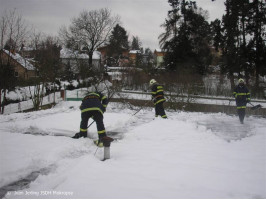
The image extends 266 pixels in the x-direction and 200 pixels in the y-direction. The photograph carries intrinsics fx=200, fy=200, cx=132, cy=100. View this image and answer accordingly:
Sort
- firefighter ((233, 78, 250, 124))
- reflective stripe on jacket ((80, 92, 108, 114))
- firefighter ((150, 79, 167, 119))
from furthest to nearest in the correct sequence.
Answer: firefighter ((150, 79, 167, 119)) < firefighter ((233, 78, 250, 124)) < reflective stripe on jacket ((80, 92, 108, 114))

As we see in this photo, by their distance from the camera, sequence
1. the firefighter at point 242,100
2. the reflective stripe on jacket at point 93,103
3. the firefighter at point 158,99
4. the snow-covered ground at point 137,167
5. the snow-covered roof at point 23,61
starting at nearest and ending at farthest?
the snow-covered ground at point 137,167 → the reflective stripe on jacket at point 93,103 → the firefighter at point 242,100 → the firefighter at point 158,99 → the snow-covered roof at point 23,61

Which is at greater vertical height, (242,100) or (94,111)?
(242,100)

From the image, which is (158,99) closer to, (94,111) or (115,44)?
(94,111)

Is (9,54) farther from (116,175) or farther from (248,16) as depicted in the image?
(248,16)

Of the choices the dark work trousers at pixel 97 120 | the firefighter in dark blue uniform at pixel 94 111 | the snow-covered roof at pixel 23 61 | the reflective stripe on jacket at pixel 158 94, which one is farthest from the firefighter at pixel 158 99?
the snow-covered roof at pixel 23 61

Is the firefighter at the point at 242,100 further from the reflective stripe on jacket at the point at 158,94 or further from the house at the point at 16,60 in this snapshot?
the house at the point at 16,60

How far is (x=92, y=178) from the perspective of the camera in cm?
299

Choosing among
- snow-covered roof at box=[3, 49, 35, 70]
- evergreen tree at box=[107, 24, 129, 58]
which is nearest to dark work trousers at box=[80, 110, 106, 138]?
snow-covered roof at box=[3, 49, 35, 70]

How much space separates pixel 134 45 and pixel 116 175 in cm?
7857

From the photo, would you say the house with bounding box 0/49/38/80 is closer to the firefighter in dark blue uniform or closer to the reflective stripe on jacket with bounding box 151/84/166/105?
the reflective stripe on jacket with bounding box 151/84/166/105

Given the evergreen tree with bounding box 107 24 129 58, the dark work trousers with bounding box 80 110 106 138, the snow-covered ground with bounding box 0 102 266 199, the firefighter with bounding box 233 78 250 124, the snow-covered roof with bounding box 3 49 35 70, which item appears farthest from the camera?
the evergreen tree with bounding box 107 24 129 58

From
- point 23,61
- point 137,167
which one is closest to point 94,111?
point 137,167

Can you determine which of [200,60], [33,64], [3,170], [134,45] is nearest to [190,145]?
[3,170]

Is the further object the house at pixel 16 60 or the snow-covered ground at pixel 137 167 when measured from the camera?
the house at pixel 16 60
